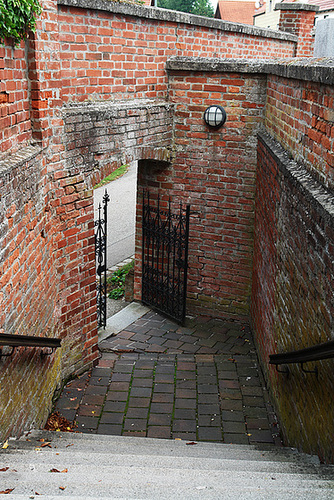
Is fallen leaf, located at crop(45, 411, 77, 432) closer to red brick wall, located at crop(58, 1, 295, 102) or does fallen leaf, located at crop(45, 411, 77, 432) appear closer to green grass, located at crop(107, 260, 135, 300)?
red brick wall, located at crop(58, 1, 295, 102)

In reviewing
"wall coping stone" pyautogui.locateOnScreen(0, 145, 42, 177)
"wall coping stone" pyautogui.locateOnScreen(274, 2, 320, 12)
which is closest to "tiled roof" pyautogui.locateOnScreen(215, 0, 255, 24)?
"wall coping stone" pyautogui.locateOnScreen(274, 2, 320, 12)

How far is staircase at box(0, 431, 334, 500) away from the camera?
2084 millimetres

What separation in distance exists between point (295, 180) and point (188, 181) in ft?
9.80

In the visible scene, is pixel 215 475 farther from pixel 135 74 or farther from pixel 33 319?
pixel 135 74

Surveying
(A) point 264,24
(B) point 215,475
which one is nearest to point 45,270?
(B) point 215,475

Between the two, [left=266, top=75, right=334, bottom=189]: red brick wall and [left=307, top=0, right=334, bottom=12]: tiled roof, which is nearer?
[left=266, top=75, right=334, bottom=189]: red brick wall

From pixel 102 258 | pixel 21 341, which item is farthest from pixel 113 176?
pixel 21 341

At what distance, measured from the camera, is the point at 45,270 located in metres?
4.29

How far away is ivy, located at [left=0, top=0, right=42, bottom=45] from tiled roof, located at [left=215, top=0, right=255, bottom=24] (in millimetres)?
36196

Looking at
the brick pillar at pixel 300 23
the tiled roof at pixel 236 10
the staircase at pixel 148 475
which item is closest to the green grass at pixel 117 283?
the staircase at pixel 148 475

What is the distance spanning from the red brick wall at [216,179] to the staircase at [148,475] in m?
3.34

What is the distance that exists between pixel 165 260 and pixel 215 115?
199 cm

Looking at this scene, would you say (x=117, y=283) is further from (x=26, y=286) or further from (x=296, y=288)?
(x=296, y=288)

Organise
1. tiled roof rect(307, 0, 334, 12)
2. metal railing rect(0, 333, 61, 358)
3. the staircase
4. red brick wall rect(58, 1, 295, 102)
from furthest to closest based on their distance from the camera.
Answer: tiled roof rect(307, 0, 334, 12)
red brick wall rect(58, 1, 295, 102)
metal railing rect(0, 333, 61, 358)
the staircase
